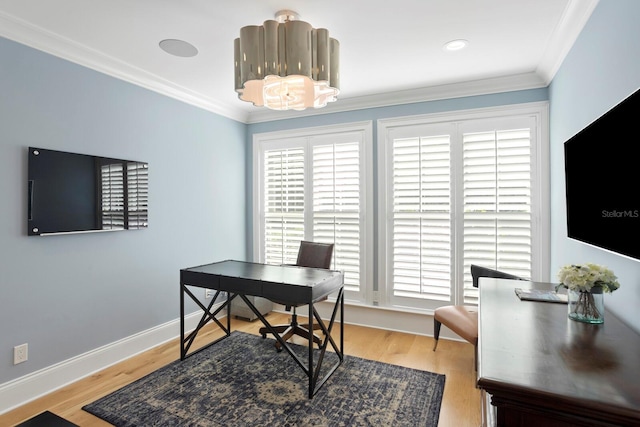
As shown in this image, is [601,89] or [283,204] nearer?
[601,89]

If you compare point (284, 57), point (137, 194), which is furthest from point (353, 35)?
point (137, 194)

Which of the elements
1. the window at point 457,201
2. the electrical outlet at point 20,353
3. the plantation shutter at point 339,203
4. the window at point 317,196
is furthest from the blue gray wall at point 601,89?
the electrical outlet at point 20,353

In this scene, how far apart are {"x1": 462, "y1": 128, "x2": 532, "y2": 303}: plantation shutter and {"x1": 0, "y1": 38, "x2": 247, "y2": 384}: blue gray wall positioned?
2.82m

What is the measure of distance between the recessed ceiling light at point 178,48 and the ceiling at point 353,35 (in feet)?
0.19

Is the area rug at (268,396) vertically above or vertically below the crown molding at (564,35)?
below

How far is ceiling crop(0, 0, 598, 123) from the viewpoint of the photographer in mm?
2084

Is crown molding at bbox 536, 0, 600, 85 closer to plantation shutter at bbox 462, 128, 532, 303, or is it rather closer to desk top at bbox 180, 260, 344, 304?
plantation shutter at bbox 462, 128, 532, 303

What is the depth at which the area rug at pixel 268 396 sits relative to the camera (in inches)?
83.6

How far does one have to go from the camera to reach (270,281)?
98.3 inches

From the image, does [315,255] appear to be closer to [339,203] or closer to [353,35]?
[339,203]

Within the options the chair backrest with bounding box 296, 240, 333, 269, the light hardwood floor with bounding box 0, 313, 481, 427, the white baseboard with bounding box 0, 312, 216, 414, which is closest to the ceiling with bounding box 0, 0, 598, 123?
the chair backrest with bounding box 296, 240, 333, 269

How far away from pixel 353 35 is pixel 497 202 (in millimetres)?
2039

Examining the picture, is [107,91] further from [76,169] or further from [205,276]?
[205,276]

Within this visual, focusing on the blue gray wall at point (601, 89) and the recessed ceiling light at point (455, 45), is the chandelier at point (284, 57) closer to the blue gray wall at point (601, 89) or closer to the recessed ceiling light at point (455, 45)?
the recessed ceiling light at point (455, 45)
